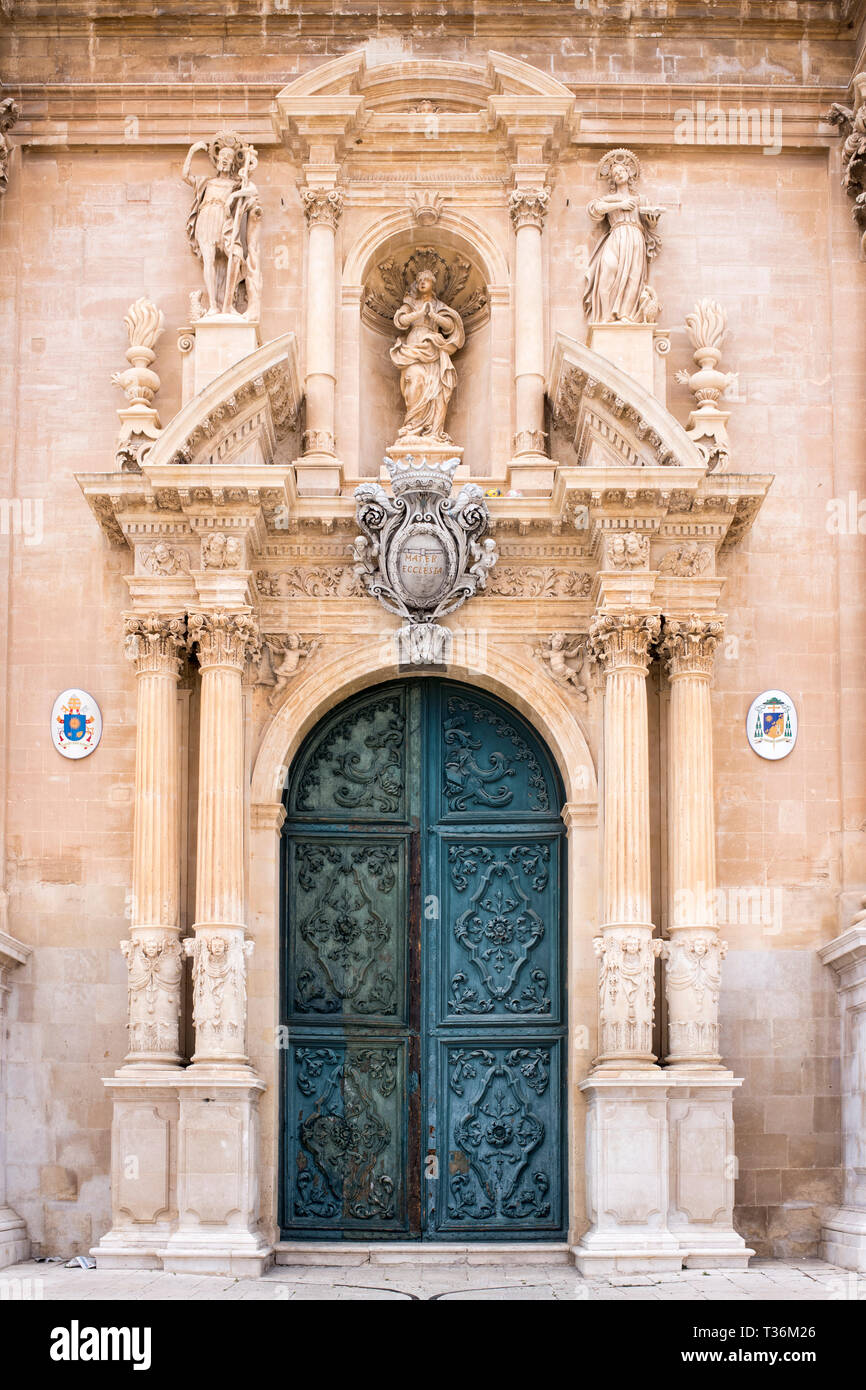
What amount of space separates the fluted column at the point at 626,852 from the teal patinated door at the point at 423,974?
1119 millimetres

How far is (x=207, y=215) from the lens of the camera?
19578 millimetres

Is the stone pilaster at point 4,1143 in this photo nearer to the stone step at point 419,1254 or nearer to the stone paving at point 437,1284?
the stone paving at point 437,1284

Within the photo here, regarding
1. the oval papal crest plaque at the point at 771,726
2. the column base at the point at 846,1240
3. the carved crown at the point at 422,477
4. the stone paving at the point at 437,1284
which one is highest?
the carved crown at the point at 422,477

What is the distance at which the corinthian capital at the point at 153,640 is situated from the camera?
1830 cm

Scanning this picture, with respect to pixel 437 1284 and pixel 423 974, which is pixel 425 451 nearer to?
pixel 423 974

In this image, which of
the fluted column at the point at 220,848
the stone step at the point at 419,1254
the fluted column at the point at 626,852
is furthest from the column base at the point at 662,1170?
the fluted column at the point at 220,848

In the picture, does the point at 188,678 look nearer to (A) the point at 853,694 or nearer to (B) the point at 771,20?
(A) the point at 853,694

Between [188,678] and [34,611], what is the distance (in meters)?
1.72

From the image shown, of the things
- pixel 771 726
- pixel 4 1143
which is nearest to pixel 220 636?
pixel 4 1143

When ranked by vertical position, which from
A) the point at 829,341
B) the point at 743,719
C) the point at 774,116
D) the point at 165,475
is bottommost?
the point at 743,719

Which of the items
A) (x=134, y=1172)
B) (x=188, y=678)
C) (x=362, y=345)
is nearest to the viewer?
(x=134, y=1172)

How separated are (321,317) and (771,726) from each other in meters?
5.81

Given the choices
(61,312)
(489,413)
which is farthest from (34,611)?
(489,413)

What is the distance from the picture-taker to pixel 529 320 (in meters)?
19.6
